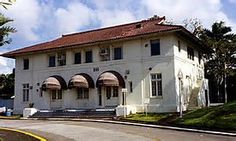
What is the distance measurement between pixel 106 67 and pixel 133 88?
375 cm

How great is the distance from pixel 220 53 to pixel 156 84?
1904 centimetres

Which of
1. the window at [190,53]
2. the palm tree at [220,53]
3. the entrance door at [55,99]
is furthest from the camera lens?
the palm tree at [220,53]

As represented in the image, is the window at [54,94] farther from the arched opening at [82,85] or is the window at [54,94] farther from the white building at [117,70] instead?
the arched opening at [82,85]

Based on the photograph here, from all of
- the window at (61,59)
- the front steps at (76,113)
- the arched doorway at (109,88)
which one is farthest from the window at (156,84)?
the window at (61,59)

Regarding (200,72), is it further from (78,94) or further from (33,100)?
(33,100)

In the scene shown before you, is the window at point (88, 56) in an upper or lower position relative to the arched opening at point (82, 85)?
upper

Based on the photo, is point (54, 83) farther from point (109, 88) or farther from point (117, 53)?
point (117, 53)

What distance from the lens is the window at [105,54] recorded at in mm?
34000

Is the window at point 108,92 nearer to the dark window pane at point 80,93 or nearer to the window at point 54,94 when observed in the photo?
the dark window pane at point 80,93

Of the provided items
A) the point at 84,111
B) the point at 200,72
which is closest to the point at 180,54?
the point at 200,72

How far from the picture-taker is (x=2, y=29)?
432 inches

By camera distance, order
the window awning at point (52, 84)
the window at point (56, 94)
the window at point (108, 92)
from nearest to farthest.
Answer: the window at point (108, 92)
the window awning at point (52, 84)
the window at point (56, 94)

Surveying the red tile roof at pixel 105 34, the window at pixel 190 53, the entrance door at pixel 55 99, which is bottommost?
the entrance door at pixel 55 99

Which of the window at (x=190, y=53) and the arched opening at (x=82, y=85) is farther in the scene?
the window at (x=190, y=53)
